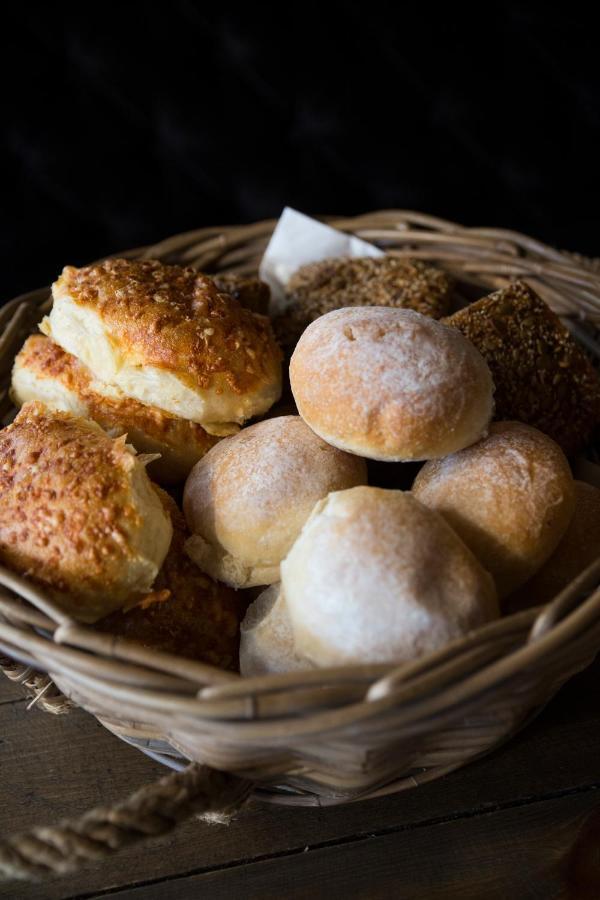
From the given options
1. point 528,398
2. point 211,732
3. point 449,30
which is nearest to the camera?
point 211,732

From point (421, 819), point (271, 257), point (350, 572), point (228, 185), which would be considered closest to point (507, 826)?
point (421, 819)

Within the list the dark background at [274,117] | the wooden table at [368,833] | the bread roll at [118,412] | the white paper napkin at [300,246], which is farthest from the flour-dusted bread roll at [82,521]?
the dark background at [274,117]

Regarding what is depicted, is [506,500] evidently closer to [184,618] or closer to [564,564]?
[564,564]

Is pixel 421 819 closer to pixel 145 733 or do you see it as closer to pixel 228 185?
pixel 145 733

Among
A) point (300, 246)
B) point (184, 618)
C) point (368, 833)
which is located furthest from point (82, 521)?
point (300, 246)

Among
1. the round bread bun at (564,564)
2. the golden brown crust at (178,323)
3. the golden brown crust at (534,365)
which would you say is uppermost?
the golden brown crust at (534,365)

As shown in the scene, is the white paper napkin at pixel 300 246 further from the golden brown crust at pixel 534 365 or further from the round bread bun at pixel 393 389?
the round bread bun at pixel 393 389
